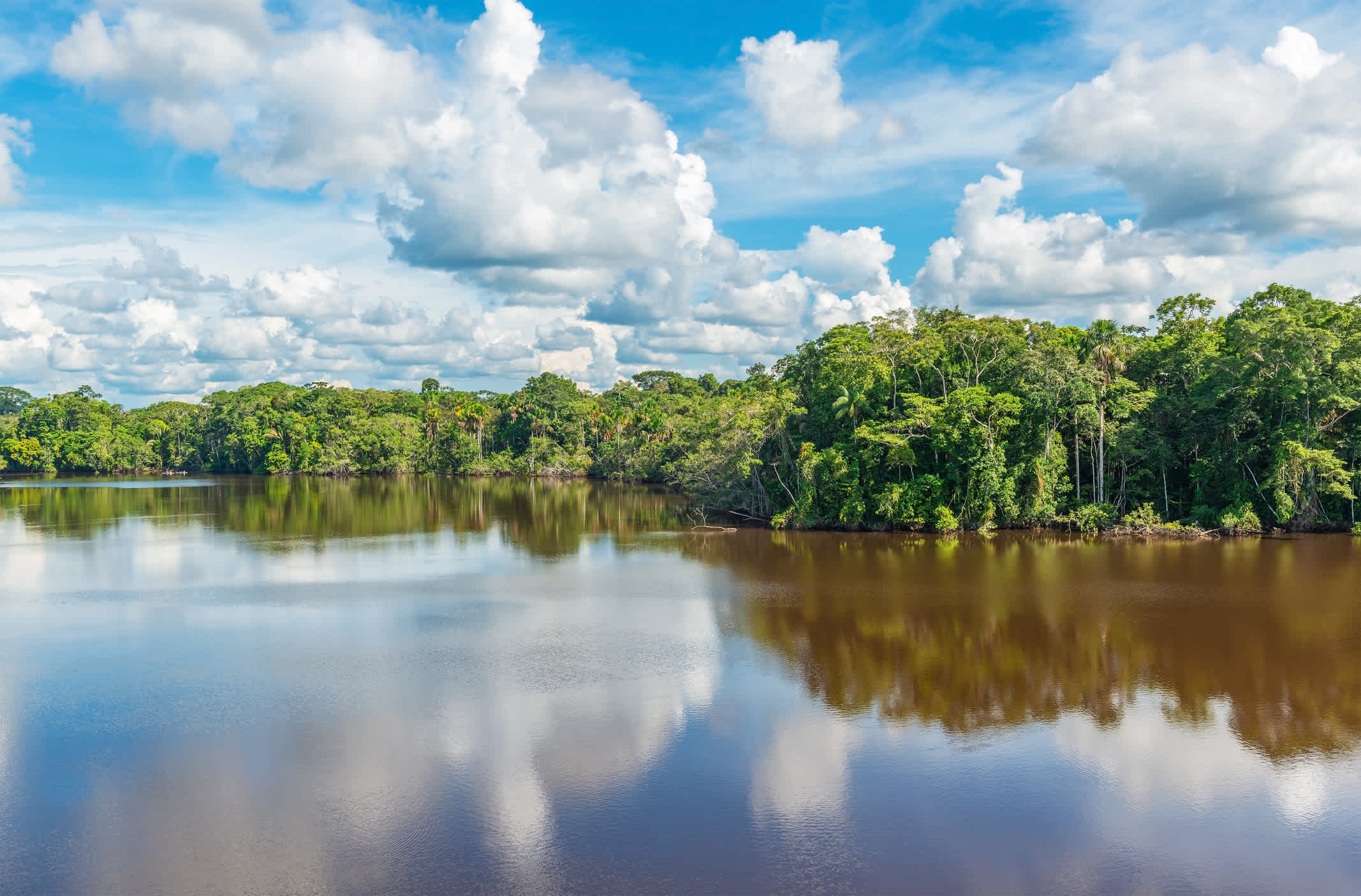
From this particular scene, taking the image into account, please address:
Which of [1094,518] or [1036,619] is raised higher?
[1094,518]

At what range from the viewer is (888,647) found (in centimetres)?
2022

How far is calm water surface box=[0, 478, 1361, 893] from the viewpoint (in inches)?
430

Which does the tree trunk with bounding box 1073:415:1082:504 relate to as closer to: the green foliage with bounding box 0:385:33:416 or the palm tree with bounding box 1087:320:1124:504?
the palm tree with bounding box 1087:320:1124:504

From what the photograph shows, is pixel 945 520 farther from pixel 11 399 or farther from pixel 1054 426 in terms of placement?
pixel 11 399

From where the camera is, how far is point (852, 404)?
40625 millimetres

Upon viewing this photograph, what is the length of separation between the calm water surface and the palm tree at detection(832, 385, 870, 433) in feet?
40.6

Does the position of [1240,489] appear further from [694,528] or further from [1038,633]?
[694,528]

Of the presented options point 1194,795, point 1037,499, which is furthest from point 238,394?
point 1194,795

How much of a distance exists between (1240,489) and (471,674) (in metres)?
33.8

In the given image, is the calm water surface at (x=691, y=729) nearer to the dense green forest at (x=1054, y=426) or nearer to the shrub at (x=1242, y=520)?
the shrub at (x=1242, y=520)

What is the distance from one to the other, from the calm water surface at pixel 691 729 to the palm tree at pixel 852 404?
12.4 meters

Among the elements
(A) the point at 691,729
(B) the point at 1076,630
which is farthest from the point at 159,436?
A: (B) the point at 1076,630

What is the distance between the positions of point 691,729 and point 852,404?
27.8 m

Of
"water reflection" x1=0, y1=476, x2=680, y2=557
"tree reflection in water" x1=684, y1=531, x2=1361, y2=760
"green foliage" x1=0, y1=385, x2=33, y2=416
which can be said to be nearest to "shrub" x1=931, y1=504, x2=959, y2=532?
"tree reflection in water" x1=684, y1=531, x2=1361, y2=760
